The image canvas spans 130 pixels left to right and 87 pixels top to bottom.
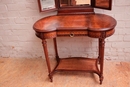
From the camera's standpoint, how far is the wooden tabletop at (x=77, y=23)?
4.29 ft

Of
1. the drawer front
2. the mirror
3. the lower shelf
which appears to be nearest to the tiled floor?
the lower shelf

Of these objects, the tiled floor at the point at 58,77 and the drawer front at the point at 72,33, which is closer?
the drawer front at the point at 72,33

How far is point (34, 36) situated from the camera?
1981mm

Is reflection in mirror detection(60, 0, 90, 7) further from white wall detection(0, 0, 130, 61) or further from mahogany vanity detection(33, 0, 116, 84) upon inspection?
white wall detection(0, 0, 130, 61)

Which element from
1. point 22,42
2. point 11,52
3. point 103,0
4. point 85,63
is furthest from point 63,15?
point 11,52

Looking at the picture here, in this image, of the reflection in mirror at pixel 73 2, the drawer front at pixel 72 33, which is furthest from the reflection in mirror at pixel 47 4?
the drawer front at pixel 72 33

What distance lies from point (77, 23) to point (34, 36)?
2.62 ft

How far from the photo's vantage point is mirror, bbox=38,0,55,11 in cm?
163

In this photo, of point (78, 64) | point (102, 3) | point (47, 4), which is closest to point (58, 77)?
point (78, 64)

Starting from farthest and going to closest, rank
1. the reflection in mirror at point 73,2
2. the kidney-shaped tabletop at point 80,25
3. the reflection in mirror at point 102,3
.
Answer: the reflection in mirror at point 73,2 < the reflection in mirror at point 102,3 < the kidney-shaped tabletop at point 80,25

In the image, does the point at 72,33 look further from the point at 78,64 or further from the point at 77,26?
the point at 78,64

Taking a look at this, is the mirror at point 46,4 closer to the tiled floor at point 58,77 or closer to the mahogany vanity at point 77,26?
the mahogany vanity at point 77,26

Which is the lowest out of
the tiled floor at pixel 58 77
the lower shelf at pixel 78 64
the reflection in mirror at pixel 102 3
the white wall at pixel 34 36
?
the tiled floor at pixel 58 77

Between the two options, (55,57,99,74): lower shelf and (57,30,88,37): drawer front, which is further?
(55,57,99,74): lower shelf
